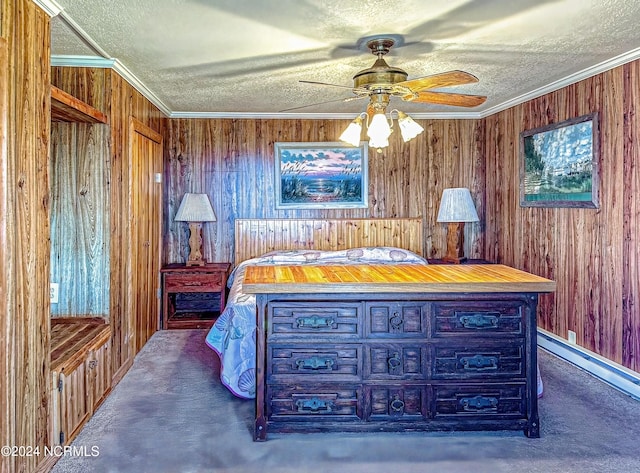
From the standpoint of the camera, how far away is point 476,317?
251 centimetres

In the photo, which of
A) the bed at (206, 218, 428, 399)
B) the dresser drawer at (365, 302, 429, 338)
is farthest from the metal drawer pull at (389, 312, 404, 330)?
the bed at (206, 218, 428, 399)

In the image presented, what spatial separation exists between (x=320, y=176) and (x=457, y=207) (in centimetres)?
158

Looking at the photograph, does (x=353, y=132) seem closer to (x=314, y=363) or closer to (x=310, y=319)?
(x=310, y=319)

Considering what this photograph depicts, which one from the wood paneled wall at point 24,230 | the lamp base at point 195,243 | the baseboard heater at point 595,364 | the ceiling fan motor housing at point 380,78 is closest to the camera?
the wood paneled wall at point 24,230

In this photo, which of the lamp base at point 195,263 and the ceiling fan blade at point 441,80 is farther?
the lamp base at point 195,263

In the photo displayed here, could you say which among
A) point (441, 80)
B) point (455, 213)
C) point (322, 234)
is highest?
point (441, 80)

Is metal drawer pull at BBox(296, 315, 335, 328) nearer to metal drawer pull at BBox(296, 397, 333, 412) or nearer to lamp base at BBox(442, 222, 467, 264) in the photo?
metal drawer pull at BBox(296, 397, 333, 412)

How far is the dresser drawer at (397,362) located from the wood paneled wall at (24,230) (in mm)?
1617

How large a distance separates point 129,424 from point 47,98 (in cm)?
188

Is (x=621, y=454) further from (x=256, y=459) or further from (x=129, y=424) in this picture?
(x=129, y=424)

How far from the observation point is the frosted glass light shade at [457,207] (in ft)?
16.5

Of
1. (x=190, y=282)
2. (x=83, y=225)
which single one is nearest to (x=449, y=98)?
(x=83, y=225)

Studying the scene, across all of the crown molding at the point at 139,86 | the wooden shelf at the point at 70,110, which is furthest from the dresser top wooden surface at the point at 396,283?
the crown molding at the point at 139,86

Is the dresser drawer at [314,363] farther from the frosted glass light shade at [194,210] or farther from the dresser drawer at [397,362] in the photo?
the frosted glass light shade at [194,210]
